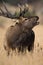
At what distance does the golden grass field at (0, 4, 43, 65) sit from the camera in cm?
205

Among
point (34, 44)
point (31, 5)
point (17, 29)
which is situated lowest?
point (34, 44)

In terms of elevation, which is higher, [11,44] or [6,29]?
[6,29]

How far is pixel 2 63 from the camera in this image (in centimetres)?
207

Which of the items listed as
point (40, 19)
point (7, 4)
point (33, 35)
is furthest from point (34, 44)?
point (7, 4)

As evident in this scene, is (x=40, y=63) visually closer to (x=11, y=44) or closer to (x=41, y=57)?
(x=41, y=57)

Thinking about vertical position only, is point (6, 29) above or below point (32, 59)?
above

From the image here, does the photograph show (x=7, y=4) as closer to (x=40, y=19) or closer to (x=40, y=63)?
(x=40, y=19)

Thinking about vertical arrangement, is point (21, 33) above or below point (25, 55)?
above

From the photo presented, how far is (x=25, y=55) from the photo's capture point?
2084mm

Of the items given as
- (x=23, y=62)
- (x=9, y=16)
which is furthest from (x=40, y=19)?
(x=23, y=62)

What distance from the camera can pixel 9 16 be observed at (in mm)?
2033

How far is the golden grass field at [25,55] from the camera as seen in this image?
2051 mm

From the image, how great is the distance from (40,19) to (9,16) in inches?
10.8

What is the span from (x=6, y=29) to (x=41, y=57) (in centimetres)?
40
